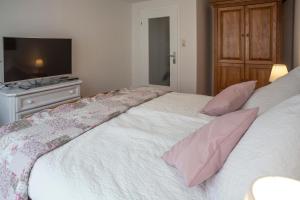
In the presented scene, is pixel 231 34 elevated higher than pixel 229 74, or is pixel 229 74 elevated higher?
pixel 231 34

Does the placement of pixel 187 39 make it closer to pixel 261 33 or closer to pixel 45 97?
pixel 261 33

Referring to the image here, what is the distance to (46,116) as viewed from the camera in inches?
75.7

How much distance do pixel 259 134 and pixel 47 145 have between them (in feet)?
3.52

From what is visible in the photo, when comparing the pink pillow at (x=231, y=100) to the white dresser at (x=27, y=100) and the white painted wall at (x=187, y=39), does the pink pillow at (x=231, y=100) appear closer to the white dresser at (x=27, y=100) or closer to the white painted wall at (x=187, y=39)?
the white dresser at (x=27, y=100)

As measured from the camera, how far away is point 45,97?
10.7ft

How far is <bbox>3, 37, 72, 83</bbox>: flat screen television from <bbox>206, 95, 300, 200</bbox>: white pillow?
114 inches

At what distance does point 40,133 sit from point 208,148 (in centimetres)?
104

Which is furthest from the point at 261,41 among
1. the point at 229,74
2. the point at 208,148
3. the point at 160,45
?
the point at 208,148

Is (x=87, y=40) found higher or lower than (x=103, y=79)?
higher

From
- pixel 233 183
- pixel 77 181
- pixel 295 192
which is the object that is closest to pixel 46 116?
pixel 77 181

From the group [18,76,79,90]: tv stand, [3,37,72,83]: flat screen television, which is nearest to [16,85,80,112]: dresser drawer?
[18,76,79,90]: tv stand

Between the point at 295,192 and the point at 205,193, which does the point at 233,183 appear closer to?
the point at 205,193

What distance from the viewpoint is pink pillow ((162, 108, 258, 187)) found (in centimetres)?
104

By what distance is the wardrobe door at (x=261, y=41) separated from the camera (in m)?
3.66
